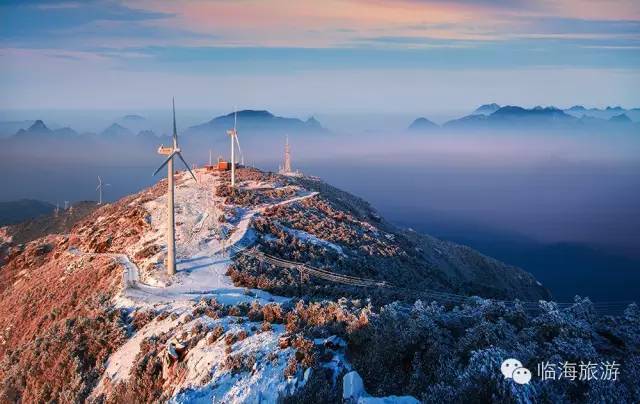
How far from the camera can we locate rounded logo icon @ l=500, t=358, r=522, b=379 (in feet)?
52.8

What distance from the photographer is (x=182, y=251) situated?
1524 inches

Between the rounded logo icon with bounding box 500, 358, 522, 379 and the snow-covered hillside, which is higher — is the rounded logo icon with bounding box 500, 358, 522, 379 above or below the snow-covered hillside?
above

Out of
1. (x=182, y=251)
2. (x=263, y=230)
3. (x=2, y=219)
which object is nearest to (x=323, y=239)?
(x=263, y=230)

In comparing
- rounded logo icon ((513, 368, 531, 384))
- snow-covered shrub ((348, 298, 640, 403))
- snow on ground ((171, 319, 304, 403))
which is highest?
rounded logo icon ((513, 368, 531, 384))

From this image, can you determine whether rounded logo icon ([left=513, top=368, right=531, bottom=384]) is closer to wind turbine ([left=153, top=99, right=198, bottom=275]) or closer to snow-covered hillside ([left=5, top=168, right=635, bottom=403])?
snow-covered hillside ([left=5, top=168, right=635, bottom=403])

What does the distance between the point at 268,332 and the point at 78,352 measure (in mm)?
9463

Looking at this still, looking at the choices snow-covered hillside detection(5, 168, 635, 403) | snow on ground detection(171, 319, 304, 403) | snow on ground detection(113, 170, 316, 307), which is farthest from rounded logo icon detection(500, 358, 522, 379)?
snow on ground detection(113, 170, 316, 307)

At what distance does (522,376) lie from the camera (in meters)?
16.0

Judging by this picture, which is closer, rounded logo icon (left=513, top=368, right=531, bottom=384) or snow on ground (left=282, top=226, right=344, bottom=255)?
rounded logo icon (left=513, top=368, right=531, bottom=384)

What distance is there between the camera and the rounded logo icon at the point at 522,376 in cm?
1581

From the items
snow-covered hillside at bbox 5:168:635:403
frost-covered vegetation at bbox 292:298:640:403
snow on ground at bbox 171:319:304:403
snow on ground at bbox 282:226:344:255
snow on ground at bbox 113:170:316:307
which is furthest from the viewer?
snow on ground at bbox 282:226:344:255

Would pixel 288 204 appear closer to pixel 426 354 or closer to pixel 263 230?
pixel 263 230

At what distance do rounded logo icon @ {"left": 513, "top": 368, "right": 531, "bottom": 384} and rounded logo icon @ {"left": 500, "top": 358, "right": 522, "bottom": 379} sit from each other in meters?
0.13

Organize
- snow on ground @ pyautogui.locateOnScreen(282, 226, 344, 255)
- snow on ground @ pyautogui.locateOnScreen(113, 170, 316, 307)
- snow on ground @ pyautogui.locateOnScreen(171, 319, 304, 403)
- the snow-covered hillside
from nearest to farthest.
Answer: snow on ground @ pyautogui.locateOnScreen(171, 319, 304, 403), the snow-covered hillside, snow on ground @ pyautogui.locateOnScreen(113, 170, 316, 307), snow on ground @ pyautogui.locateOnScreen(282, 226, 344, 255)
